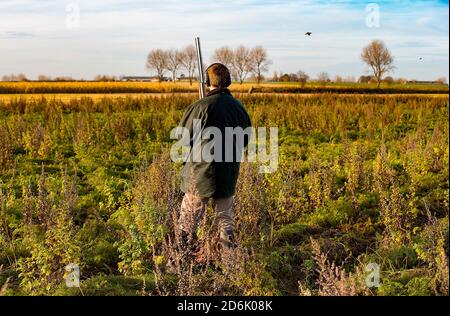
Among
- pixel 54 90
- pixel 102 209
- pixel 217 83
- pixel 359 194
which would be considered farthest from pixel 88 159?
pixel 54 90

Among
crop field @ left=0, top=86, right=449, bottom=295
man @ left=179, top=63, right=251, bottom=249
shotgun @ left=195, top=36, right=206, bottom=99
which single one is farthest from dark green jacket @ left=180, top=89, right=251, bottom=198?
shotgun @ left=195, top=36, right=206, bottom=99

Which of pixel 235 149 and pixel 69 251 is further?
pixel 235 149

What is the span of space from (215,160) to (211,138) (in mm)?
228

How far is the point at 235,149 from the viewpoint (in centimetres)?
549

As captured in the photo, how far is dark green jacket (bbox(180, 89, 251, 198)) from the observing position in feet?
17.4

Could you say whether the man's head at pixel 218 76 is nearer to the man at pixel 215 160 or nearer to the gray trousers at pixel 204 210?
the man at pixel 215 160

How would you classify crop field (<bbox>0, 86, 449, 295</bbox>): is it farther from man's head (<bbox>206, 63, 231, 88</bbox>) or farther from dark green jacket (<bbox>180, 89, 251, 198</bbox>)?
man's head (<bbox>206, 63, 231, 88</bbox>)

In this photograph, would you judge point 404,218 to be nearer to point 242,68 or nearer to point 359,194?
point 359,194

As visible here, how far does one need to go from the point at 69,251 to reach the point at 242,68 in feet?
82.4

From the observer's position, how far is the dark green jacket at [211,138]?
209 inches

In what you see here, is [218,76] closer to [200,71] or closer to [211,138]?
[211,138]

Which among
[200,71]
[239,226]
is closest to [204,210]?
[239,226]
